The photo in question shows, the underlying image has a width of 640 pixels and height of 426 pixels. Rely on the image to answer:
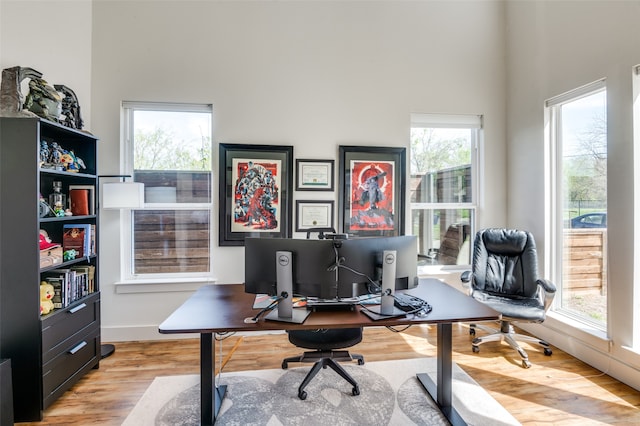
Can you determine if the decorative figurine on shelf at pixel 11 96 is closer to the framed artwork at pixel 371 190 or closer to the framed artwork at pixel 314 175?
the framed artwork at pixel 314 175

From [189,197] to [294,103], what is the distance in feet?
4.71

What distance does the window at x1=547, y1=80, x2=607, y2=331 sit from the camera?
97.1 inches

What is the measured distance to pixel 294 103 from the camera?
3.06m

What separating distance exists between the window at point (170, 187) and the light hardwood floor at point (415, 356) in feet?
2.58

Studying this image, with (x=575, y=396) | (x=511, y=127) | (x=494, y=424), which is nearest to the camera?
(x=494, y=424)

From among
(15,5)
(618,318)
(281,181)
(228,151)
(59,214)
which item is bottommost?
(618,318)

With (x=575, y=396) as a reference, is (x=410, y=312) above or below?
above

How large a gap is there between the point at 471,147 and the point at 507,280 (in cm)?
153

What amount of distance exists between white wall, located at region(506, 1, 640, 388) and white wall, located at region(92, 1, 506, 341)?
221mm

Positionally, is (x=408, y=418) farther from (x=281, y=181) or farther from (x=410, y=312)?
(x=281, y=181)

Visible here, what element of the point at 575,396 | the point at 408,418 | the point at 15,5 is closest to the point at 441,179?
the point at 575,396

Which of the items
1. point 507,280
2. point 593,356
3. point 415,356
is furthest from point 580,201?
point 415,356

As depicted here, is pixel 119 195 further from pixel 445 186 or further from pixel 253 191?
pixel 445 186

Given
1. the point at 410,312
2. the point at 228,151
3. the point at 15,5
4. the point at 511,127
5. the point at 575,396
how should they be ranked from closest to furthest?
the point at 410,312
the point at 575,396
the point at 15,5
the point at 228,151
the point at 511,127
